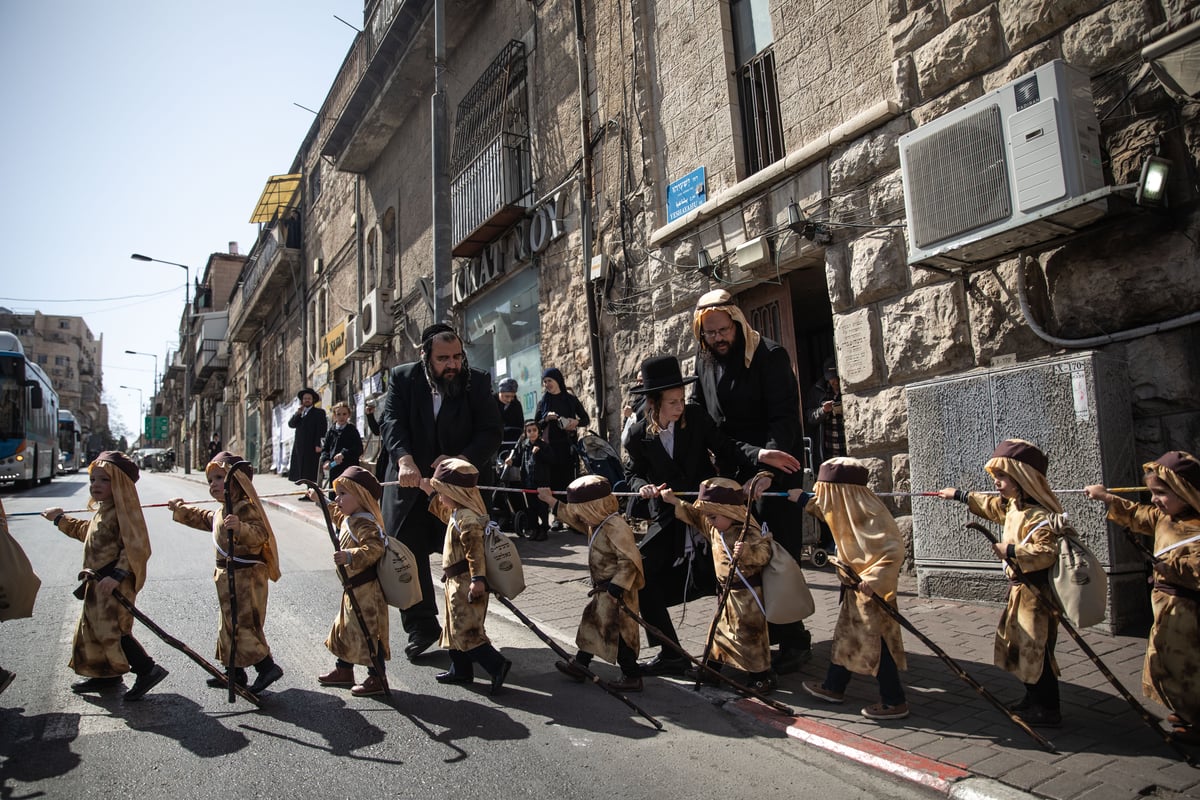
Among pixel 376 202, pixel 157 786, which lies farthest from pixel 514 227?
pixel 157 786

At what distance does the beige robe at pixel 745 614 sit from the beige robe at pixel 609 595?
0.45m

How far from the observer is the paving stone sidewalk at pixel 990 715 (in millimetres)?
2812

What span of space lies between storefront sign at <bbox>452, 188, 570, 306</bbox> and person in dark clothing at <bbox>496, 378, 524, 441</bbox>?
9.00ft

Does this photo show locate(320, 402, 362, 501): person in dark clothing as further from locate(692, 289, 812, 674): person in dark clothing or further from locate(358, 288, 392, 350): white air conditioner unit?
locate(358, 288, 392, 350): white air conditioner unit

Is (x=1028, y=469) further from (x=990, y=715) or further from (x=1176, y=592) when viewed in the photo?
(x=990, y=715)

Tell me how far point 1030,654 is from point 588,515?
217 cm

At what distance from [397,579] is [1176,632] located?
360 centimetres

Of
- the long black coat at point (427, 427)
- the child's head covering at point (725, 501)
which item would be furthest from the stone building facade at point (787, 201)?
the long black coat at point (427, 427)

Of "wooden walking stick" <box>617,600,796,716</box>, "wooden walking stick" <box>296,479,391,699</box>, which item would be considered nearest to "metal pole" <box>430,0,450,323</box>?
"wooden walking stick" <box>296,479,391,699</box>

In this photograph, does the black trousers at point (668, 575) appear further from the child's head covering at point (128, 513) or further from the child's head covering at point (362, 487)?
the child's head covering at point (128, 513)

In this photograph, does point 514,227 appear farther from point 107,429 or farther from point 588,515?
point 107,429

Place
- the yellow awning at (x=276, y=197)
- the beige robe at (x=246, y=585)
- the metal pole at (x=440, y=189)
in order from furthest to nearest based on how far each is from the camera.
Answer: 1. the yellow awning at (x=276, y=197)
2. the metal pole at (x=440, y=189)
3. the beige robe at (x=246, y=585)

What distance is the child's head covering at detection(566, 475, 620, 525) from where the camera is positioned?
423 centimetres

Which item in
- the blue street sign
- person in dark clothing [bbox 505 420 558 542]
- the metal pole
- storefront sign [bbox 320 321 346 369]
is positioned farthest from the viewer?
storefront sign [bbox 320 321 346 369]
